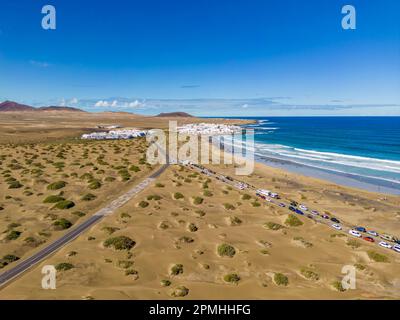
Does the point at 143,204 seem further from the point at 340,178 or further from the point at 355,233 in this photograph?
the point at 340,178

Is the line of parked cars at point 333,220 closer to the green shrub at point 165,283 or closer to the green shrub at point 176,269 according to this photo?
the green shrub at point 176,269

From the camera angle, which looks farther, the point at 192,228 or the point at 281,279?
the point at 192,228

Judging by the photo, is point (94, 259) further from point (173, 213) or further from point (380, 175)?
point (380, 175)

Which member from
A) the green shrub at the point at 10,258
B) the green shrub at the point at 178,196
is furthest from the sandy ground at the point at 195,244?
the green shrub at the point at 10,258

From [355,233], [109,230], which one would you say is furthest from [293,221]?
[109,230]

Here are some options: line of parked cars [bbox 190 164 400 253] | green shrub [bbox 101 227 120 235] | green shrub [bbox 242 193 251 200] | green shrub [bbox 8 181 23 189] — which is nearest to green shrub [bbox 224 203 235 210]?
green shrub [bbox 242 193 251 200]
